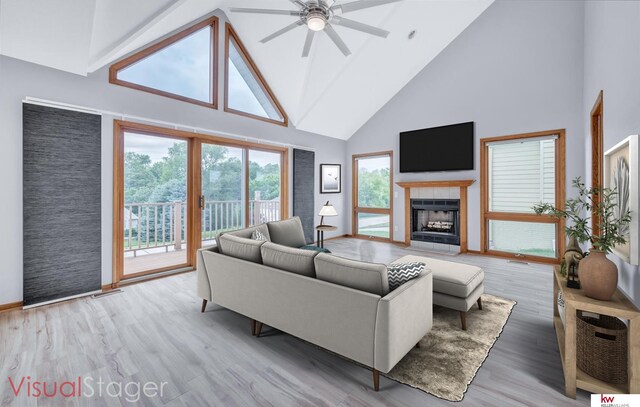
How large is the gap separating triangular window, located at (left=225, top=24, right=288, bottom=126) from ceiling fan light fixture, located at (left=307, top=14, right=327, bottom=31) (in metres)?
2.39

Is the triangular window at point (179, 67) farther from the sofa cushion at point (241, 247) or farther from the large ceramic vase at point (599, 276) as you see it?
the large ceramic vase at point (599, 276)

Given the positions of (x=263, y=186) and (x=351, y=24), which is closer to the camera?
(x=351, y=24)

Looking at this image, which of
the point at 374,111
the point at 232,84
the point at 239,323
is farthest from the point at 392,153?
the point at 239,323

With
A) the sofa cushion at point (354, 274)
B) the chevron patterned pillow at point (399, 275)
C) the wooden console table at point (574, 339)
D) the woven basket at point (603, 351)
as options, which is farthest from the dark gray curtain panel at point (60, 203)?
the woven basket at point (603, 351)

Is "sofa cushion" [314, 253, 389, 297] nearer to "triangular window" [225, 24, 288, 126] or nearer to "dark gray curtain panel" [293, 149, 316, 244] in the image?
"triangular window" [225, 24, 288, 126]

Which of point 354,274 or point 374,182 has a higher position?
point 374,182

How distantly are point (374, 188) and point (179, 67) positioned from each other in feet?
15.7

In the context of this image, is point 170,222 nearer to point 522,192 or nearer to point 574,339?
point 574,339

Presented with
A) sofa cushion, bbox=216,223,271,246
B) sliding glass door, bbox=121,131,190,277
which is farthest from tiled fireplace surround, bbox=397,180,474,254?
sliding glass door, bbox=121,131,190,277

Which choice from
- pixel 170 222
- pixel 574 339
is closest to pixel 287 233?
pixel 170 222

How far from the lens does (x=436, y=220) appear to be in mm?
5836

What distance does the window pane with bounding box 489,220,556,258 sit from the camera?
462 centimetres

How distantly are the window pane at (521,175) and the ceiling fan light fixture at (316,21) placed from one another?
4.07m

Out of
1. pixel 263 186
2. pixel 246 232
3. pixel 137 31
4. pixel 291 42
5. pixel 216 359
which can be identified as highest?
pixel 291 42
